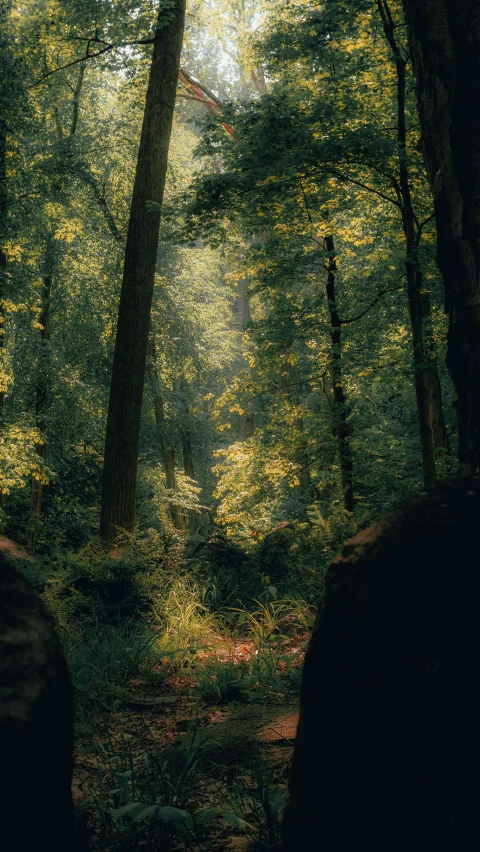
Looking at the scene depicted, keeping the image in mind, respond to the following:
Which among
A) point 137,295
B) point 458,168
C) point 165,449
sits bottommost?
point 458,168

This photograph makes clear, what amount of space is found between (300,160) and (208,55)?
35564mm

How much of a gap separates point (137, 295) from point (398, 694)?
25.8ft

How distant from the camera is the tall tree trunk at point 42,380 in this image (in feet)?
40.1

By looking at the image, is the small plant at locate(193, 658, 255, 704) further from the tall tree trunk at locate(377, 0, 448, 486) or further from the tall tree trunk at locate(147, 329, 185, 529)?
the tall tree trunk at locate(147, 329, 185, 529)

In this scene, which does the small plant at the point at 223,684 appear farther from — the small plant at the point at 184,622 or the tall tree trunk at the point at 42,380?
the tall tree trunk at the point at 42,380

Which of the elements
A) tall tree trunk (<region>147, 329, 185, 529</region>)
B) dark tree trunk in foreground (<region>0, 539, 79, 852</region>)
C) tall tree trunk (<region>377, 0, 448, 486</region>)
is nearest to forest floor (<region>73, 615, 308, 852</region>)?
dark tree trunk in foreground (<region>0, 539, 79, 852</region>)

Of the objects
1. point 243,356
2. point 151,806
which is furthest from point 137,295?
point 151,806

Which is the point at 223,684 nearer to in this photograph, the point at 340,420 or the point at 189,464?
the point at 340,420

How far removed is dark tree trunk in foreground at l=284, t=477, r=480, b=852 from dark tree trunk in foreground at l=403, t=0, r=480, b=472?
61.0 inches

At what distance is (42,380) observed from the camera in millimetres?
12781

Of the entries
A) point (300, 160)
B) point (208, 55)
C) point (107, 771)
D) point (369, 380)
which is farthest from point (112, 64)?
point (208, 55)

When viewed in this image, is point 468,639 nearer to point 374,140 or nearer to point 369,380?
point 374,140

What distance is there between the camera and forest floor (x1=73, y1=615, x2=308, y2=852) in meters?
2.43

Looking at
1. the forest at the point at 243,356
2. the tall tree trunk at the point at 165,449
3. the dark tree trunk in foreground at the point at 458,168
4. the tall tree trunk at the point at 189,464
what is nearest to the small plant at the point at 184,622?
the forest at the point at 243,356
